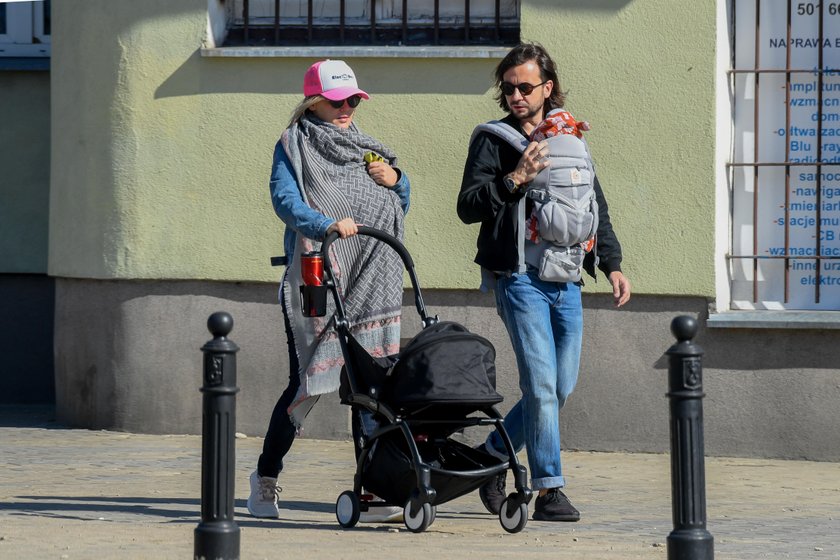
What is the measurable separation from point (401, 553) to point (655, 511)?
1669 millimetres

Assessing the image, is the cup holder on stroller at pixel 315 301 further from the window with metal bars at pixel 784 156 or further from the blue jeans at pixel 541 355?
the window with metal bars at pixel 784 156

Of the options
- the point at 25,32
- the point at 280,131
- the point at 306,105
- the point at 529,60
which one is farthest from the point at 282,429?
the point at 25,32

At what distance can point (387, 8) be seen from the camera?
9422mm

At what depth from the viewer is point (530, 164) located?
20.8 feet

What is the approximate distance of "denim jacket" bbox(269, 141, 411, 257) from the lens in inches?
249

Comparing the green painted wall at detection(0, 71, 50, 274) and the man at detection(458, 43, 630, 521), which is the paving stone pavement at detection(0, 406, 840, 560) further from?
the green painted wall at detection(0, 71, 50, 274)

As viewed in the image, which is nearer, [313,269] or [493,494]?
[313,269]

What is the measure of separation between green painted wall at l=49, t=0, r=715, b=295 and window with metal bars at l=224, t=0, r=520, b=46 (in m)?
0.28

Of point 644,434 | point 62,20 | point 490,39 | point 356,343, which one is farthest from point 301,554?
point 62,20

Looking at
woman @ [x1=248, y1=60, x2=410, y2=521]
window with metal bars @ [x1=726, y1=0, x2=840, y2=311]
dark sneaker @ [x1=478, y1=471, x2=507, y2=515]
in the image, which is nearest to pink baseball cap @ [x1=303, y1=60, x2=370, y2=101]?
woman @ [x1=248, y1=60, x2=410, y2=521]

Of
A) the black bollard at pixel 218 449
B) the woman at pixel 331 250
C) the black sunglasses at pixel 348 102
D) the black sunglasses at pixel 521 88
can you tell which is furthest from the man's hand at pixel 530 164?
the black bollard at pixel 218 449

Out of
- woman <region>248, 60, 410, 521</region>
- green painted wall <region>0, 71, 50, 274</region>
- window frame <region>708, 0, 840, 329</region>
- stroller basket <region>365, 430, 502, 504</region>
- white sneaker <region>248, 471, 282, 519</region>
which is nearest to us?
stroller basket <region>365, 430, 502, 504</region>

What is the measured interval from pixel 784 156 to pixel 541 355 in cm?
319

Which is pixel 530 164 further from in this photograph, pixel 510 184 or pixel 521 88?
pixel 521 88
